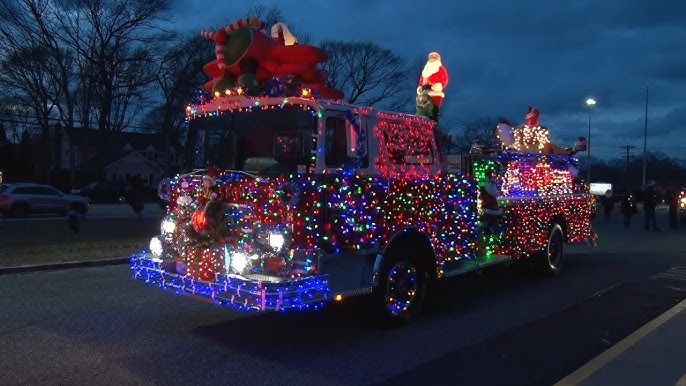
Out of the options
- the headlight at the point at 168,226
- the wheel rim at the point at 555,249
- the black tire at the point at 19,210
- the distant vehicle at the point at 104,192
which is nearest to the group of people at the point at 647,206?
the wheel rim at the point at 555,249

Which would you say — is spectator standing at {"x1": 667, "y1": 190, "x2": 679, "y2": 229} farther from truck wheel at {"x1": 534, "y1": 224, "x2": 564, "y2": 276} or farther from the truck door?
the truck door

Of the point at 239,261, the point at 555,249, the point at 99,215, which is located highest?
the point at 239,261

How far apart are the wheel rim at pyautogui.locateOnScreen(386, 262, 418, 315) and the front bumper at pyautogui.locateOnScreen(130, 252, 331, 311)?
1246mm

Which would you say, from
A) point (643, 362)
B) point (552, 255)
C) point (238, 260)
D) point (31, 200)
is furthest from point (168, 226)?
point (31, 200)

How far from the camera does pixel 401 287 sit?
6.96m

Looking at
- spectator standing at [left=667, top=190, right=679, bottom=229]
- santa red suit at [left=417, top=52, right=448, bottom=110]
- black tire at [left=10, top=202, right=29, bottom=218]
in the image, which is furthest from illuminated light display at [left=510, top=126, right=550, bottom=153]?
black tire at [left=10, top=202, right=29, bottom=218]

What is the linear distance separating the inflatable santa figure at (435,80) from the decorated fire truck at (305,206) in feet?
2.16

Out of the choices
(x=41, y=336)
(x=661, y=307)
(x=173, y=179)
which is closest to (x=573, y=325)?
(x=661, y=307)

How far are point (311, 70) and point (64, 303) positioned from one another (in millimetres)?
4428

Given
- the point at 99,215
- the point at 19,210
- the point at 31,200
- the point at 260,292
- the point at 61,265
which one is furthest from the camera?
the point at 99,215

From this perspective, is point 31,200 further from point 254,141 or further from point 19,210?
point 254,141

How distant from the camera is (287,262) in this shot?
5527 mm

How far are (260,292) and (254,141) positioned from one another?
5.77ft

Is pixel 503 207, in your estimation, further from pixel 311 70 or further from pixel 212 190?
pixel 212 190
